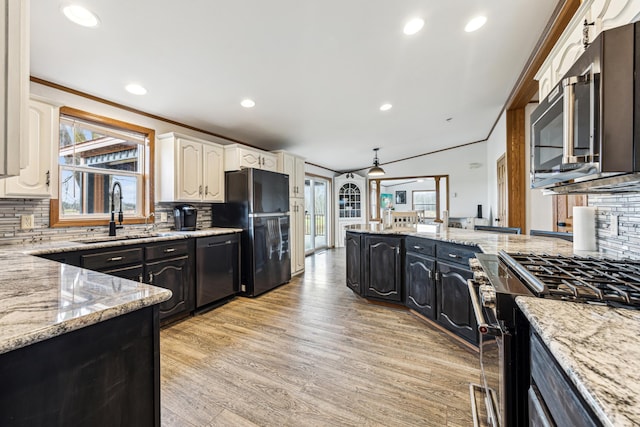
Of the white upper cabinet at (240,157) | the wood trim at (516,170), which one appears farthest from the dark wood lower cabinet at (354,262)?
the wood trim at (516,170)

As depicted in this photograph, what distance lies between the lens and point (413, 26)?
1889mm

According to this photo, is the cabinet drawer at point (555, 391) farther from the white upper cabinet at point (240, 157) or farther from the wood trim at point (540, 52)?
the white upper cabinet at point (240, 157)

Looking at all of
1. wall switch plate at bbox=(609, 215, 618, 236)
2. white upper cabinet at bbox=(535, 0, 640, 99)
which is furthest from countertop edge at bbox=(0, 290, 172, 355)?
Result: wall switch plate at bbox=(609, 215, 618, 236)

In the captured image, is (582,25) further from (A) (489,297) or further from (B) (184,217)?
(B) (184,217)

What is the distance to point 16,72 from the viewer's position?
2.42 feet

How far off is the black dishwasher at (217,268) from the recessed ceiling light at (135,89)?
1501 mm

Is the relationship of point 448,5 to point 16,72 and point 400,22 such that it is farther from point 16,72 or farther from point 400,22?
point 16,72

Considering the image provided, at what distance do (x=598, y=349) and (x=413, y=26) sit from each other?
2.09 m

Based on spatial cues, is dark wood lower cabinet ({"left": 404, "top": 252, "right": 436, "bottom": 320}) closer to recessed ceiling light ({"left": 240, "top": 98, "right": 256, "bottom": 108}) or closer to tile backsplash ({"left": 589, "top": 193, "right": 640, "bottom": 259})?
tile backsplash ({"left": 589, "top": 193, "right": 640, "bottom": 259})

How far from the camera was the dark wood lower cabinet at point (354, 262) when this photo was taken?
10.4 ft

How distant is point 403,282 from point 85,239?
303 cm

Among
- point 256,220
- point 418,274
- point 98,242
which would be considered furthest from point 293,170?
point 98,242

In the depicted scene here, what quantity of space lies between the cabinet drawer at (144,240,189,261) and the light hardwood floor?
2.28 ft

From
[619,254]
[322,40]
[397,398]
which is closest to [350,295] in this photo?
[397,398]
